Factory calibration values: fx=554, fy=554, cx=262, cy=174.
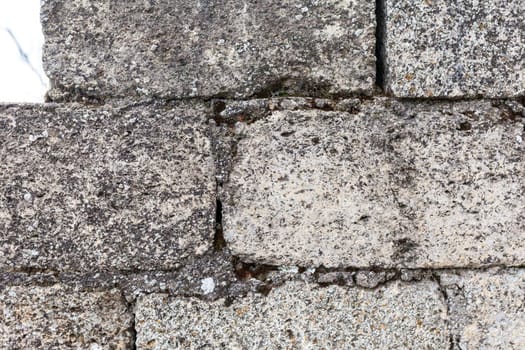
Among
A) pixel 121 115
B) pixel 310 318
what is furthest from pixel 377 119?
pixel 121 115

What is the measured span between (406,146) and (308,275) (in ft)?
1.47

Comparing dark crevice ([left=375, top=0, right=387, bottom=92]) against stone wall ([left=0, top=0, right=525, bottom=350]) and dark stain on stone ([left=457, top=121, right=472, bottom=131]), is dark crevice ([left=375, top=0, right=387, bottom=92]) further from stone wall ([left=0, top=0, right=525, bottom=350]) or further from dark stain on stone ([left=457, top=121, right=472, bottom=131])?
dark stain on stone ([left=457, top=121, right=472, bottom=131])

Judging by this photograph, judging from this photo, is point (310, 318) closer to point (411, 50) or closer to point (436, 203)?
point (436, 203)

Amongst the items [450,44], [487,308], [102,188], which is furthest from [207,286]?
[450,44]

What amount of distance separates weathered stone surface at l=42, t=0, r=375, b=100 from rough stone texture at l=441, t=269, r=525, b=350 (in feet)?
2.34

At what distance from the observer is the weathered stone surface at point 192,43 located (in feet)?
4.96

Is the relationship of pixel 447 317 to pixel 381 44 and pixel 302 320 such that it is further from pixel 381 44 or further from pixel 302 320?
pixel 381 44

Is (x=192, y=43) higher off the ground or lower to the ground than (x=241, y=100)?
higher

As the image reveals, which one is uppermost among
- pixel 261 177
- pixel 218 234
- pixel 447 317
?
pixel 261 177

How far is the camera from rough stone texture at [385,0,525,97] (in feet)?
4.98

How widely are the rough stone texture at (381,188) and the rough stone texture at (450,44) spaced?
66mm

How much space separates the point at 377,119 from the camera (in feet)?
5.06

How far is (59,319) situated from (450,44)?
130cm

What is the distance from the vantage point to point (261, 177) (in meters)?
1.52
